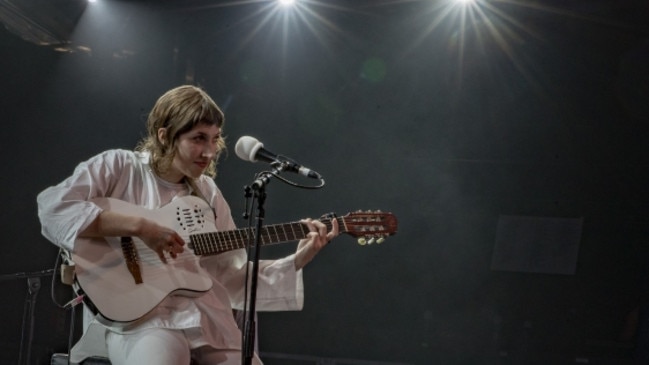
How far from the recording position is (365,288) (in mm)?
5172

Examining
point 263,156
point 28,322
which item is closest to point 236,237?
point 263,156

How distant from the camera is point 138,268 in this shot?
8.02 feet

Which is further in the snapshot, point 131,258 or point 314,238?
point 314,238

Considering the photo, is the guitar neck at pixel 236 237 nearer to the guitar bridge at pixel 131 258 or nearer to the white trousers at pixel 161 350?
the guitar bridge at pixel 131 258

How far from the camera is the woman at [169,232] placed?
2361mm

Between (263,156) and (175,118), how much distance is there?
21.6 inches

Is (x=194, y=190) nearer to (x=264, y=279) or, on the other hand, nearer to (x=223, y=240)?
(x=223, y=240)

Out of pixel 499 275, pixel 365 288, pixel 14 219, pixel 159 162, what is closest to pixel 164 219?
pixel 159 162

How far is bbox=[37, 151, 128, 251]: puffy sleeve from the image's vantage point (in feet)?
7.82

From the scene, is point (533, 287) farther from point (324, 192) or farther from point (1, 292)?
point (1, 292)

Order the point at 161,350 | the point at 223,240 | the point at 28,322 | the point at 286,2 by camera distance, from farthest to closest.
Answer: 1. the point at 286,2
2. the point at 28,322
3. the point at 223,240
4. the point at 161,350

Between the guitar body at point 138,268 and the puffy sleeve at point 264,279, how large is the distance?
173 mm

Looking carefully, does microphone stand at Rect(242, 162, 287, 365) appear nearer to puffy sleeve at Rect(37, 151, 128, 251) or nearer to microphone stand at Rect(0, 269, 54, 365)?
puffy sleeve at Rect(37, 151, 128, 251)

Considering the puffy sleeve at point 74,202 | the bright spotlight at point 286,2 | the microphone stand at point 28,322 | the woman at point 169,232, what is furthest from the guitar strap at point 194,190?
the bright spotlight at point 286,2
